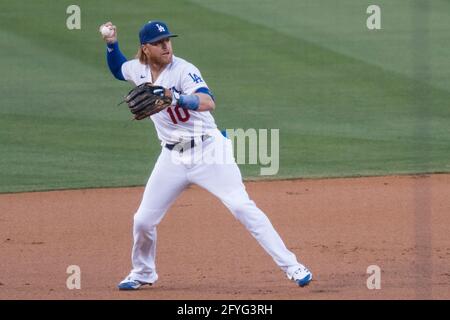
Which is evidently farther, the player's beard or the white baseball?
the white baseball

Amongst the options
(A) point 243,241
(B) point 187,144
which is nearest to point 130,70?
(B) point 187,144

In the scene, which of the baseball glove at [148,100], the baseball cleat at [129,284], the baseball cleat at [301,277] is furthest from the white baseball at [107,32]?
the baseball cleat at [301,277]

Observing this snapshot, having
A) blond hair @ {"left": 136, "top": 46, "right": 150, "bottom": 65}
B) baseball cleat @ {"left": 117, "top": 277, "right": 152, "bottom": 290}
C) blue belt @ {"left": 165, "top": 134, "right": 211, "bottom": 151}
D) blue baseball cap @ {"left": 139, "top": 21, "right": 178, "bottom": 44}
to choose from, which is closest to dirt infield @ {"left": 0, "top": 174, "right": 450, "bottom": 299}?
baseball cleat @ {"left": 117, "top": 277, "right": 152, "bottom": 290}

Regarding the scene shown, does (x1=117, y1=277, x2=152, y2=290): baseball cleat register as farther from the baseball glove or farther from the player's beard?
the player's beard

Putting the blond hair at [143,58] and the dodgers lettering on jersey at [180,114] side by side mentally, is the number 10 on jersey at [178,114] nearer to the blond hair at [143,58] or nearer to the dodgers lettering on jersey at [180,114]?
the dodgers lettering on jersey at [180,114]

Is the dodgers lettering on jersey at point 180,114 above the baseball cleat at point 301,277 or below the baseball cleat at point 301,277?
above

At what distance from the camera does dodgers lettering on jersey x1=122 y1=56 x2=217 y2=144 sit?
6.81m

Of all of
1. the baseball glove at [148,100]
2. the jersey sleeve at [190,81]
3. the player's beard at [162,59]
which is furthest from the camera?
the player's beard at [162,59]

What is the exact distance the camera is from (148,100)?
21.2 ft

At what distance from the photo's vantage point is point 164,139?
23.0ft

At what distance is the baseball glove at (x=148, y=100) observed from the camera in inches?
254

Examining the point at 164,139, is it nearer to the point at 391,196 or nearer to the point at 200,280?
the point at 200,280

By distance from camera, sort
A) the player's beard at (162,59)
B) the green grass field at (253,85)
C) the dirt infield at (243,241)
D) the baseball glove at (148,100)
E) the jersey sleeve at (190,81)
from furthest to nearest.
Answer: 1. the green grass field at (253,85)
2. the dirt infield at (243,241)
3. the player's beard at (162,59)
4. the jersey sleeve at (190,81)
5. the baseball glove at (148,100)

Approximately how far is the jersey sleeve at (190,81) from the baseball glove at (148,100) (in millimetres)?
298
